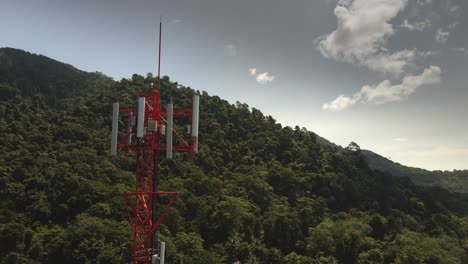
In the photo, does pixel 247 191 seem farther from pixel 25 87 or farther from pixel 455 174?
pixel 455 174

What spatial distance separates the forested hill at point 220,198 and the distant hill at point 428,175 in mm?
50575

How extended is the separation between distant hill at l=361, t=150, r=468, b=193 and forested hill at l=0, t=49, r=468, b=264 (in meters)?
50.6

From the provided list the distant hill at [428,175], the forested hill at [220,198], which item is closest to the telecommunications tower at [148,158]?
the forested hill at [220,198]

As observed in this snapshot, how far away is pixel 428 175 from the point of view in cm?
15462

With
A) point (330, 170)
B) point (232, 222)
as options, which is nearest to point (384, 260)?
point (232, 222)

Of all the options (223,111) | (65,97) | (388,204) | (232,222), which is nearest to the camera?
(232,222)

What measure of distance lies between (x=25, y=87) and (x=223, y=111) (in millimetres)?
44911

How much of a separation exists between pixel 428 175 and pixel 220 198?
405 ft

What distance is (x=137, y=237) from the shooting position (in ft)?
38.0

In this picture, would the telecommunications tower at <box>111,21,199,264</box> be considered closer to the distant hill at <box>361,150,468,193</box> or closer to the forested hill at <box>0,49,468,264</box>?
the forested hill at <box>0,49,468,264</box>

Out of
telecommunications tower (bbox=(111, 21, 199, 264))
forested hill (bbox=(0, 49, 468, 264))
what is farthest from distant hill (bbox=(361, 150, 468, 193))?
telecommunications tower (bbox=(111, 21, 199, 264))

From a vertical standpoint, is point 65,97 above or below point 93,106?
above

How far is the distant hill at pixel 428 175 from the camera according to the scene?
131750 millimetres

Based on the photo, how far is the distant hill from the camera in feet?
432
